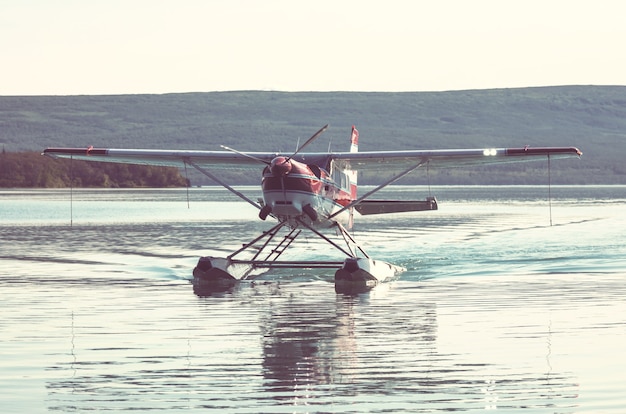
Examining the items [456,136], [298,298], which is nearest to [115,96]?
[456,136]

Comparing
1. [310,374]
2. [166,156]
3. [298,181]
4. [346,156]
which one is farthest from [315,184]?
[310,374]

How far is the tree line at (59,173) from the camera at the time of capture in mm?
79688

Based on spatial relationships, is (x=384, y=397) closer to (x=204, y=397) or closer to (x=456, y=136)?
(x=204, y=397)

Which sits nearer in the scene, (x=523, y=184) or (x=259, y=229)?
(x=259, y=229)

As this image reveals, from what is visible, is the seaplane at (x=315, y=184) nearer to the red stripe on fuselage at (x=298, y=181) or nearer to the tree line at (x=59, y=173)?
the red stripe on fuselage at (x=298, y=181)

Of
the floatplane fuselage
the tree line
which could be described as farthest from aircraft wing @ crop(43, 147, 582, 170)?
the tree line

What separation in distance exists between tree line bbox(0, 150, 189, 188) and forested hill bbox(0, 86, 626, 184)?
50.7 meters

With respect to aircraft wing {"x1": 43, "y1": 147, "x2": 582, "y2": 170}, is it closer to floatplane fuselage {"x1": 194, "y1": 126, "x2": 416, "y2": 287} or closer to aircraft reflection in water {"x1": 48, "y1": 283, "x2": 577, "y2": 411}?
floatplane fuselage {"x1": 194, "y1": 126, "x2": 416, "y2": 287}

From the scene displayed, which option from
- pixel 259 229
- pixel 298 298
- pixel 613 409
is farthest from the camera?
pixel 259 229

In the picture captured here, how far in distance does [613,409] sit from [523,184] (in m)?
118

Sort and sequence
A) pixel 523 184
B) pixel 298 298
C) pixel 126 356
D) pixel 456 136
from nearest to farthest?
pixel 126 356
pixel 298 298
pixel 523 184
pixel 456 136

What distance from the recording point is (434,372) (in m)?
8.61

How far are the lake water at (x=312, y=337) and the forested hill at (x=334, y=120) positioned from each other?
11703 cm

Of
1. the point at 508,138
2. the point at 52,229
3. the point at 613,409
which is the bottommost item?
the point at 613,409
